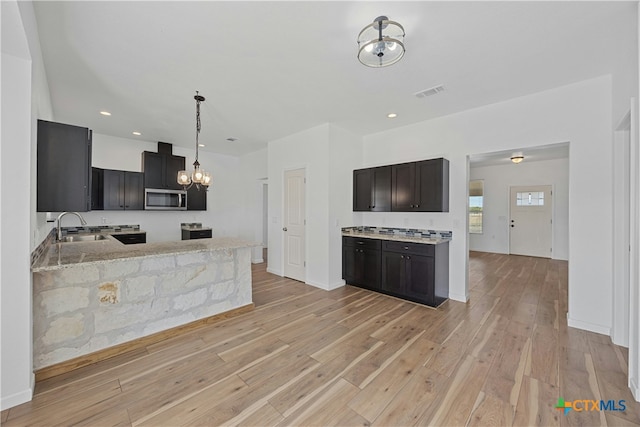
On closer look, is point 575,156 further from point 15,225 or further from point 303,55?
point 15,225

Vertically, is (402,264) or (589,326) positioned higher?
(402,264)

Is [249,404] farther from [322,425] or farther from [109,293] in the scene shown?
[109,293]

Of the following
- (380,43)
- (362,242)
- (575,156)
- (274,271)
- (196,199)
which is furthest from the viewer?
(196,199)

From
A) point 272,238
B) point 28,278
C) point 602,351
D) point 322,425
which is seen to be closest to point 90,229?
point 272,238

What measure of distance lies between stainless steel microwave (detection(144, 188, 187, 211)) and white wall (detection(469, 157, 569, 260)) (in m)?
8.36

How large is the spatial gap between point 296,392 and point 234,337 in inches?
43.0

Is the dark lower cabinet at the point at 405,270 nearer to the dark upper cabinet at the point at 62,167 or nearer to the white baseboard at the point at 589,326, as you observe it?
the white baseboard at the point at 589,326

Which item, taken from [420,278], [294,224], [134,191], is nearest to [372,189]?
[294,224]

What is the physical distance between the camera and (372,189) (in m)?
4.62

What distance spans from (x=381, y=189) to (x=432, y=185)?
0.88 meters

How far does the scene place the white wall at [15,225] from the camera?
1.73 metres

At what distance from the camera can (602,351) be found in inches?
97.3

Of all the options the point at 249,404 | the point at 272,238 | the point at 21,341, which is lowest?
the point at 249,404

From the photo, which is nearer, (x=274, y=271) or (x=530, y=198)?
(x=274, y=271)
